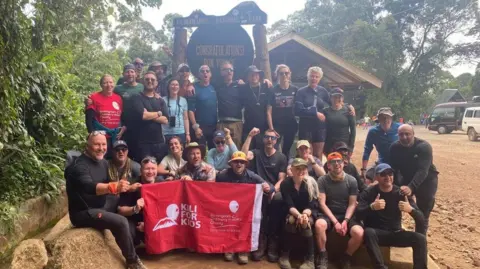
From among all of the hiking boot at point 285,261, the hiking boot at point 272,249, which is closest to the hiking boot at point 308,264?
the hiking boot at point 285,261

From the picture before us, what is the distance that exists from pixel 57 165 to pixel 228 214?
10.2 ft

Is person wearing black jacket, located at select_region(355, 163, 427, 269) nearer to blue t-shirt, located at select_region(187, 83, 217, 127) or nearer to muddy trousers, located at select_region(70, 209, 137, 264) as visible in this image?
blue t-shirt, located at select_region(187, 83, 217, 127)

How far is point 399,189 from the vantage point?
4.69 m

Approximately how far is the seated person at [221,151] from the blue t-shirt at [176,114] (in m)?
0.61

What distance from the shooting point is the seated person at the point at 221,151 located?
5543 millimetres

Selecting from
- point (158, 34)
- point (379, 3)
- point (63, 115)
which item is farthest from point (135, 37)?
point (63, 115)

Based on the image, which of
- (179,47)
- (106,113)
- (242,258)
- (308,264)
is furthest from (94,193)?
(179,47)

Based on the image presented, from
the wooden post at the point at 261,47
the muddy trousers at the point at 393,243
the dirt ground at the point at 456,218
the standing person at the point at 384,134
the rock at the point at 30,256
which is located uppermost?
the wooden post at the point at 261,47

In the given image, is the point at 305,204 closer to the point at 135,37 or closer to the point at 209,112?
the point at 209,112

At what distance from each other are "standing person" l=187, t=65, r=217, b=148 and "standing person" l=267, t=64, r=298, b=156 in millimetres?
952

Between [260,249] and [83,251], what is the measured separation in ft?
7.38

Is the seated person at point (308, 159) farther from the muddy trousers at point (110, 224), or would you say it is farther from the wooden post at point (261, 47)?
the wooden post at point (261, 47)

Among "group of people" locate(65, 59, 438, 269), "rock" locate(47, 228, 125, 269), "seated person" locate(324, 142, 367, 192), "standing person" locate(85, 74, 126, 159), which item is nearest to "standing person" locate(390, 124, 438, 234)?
"group of people" locate(65, 59, 438, 269)

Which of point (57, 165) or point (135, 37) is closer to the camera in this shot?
point (57, 165)
